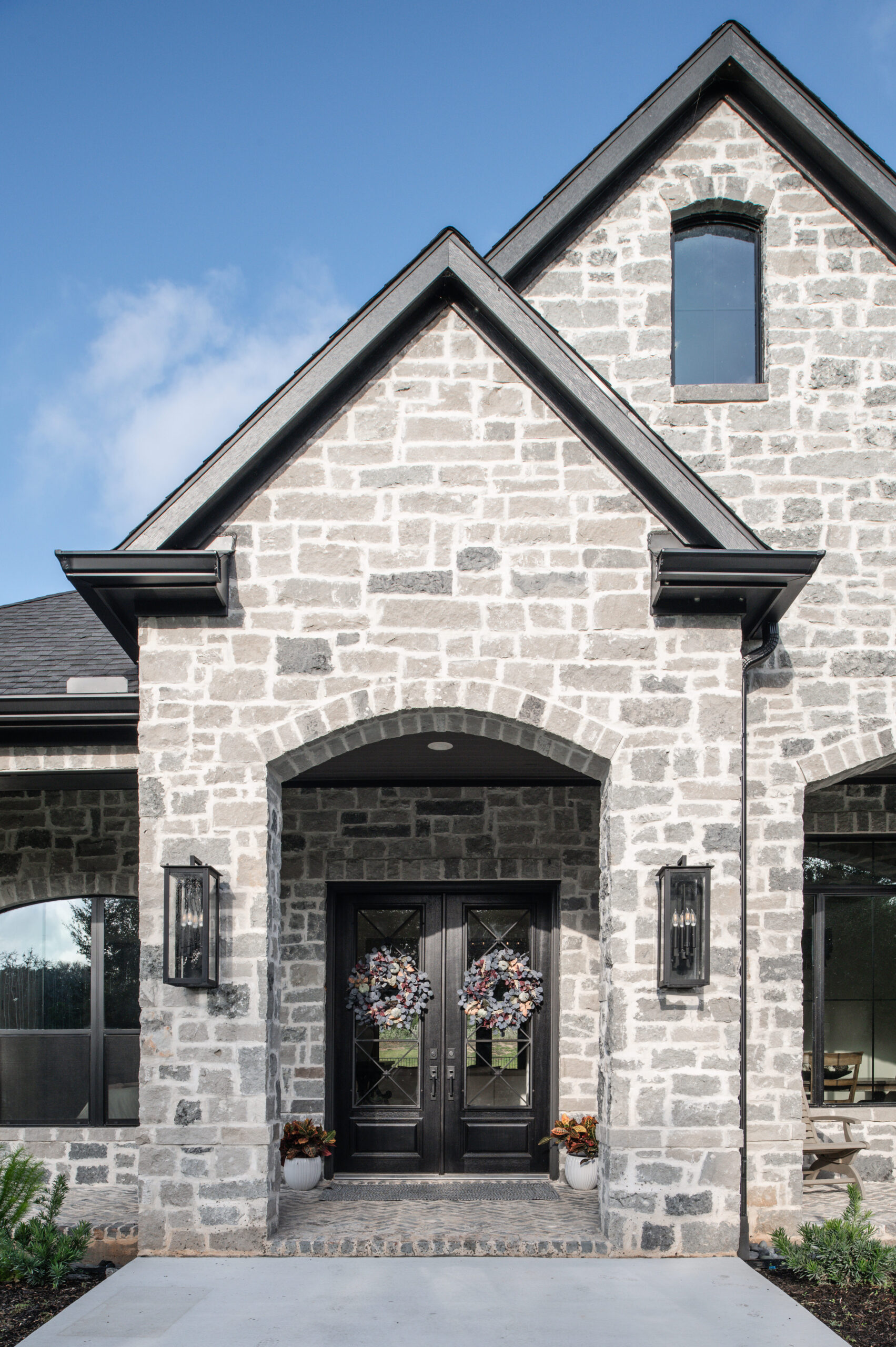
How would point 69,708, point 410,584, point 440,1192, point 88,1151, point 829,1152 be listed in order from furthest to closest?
1. point 88,1151
2. point 440,1192
3. point 829,1152
4. point 69,708
5. point 410,584

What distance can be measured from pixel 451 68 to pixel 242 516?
607cm

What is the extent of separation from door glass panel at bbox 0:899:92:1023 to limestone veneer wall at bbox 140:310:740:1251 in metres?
3.10

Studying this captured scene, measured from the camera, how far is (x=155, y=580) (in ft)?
20.6

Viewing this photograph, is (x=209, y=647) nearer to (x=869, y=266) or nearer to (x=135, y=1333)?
(x=135, y=1333)

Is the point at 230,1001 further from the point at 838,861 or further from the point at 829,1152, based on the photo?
the point at 838,861

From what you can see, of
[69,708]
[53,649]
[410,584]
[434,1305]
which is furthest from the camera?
[53,649]

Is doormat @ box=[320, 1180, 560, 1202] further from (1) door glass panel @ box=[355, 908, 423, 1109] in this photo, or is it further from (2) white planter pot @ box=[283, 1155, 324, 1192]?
(1) door glass panel @ box=[355, 908, 423, 1109]

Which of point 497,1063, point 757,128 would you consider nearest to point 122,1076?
point 497,1063

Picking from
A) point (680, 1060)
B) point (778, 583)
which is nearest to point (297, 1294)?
point (680, 1060)

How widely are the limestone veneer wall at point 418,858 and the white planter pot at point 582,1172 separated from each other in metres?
1.06

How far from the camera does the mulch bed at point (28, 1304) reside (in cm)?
527

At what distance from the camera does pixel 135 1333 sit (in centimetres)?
495

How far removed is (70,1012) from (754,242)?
30.0 ft

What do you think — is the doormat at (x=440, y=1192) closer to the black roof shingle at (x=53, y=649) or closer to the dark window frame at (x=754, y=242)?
the black roof shingle at (x=53, y=649)
